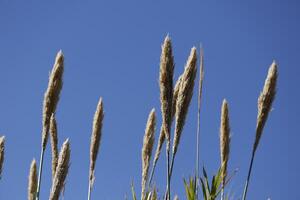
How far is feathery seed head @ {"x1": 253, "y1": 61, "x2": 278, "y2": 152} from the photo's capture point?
3064 mm

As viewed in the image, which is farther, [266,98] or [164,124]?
[266,98]

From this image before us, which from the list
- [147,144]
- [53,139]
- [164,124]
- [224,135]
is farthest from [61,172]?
[224,135]

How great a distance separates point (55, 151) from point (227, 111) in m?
1.34

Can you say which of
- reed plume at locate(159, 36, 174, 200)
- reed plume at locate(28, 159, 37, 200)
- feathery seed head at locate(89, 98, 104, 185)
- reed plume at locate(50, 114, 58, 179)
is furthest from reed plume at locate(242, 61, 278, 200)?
reed plume at locate(28, 159, 37, 200)

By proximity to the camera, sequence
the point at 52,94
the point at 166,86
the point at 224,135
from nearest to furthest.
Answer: the point at 166,86 < the point at 52,94 < the point at 224,135

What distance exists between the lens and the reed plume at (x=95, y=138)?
11.1 feet

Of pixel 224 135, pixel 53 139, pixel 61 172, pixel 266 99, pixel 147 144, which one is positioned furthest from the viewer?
pixel 224 135

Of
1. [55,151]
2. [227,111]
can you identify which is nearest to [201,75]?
[227,111]

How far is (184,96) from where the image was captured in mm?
2557

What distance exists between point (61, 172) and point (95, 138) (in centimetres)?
116

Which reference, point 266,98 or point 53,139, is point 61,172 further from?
point 266,98

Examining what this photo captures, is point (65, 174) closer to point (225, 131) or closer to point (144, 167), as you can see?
point (144, 167)

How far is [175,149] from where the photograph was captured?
8.05ft

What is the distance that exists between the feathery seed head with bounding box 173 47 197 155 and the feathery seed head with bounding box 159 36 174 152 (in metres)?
0.08
